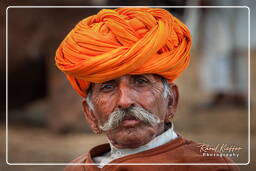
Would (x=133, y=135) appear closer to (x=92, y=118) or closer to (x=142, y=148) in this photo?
(x=142, y=148)

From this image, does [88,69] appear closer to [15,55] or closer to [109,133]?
[109,133]

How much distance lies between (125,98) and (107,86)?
0.09 meters

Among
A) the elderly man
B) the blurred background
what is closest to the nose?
the elderly man

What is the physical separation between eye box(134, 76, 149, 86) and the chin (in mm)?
154

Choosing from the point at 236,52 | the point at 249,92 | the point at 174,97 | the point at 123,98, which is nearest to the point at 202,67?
the point at 236,52

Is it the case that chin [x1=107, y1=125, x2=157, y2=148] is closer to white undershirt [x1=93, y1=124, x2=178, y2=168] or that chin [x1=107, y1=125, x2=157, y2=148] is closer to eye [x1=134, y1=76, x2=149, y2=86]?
white undershirt [x1=93, y1=124, x2=178, y2=168]

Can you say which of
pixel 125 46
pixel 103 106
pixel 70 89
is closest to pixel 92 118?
pixel 103 106

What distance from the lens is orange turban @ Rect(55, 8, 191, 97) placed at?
1.92m

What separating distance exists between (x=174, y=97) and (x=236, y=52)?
104 cm

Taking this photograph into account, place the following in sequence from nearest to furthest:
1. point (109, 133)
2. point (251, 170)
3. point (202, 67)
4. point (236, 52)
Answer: point (109, 133) < point (251, 170) < point (236, 52) < point (202, 67)

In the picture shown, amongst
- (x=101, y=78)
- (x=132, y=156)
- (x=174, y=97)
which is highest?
(x=101, y=78)

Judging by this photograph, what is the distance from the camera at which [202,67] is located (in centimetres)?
329

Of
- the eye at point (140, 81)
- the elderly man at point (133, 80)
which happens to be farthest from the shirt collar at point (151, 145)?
the eye at point (140, 81)

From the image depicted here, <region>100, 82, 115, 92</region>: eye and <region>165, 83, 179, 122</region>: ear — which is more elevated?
<region>100, 82, 115, 92</region>: eye
